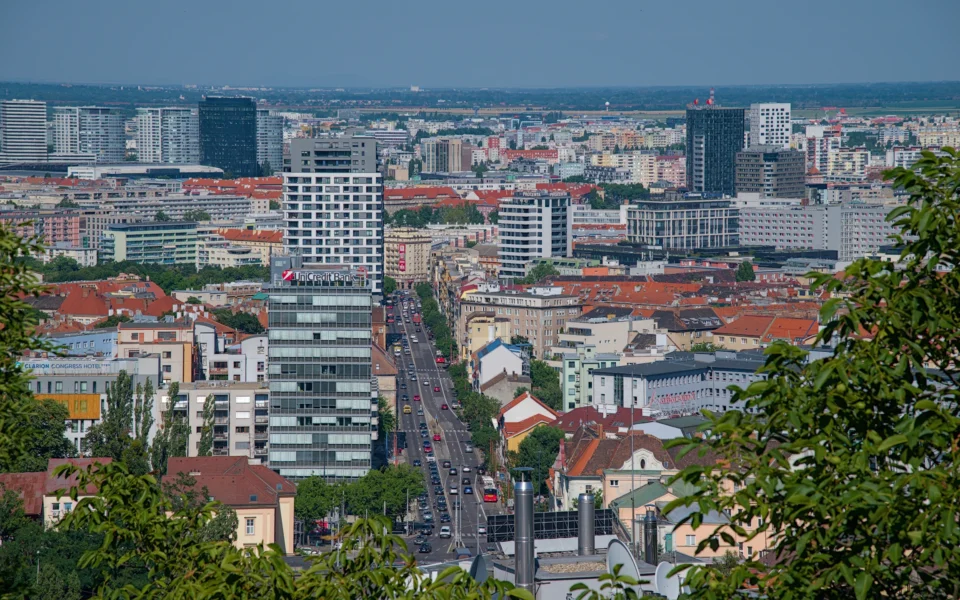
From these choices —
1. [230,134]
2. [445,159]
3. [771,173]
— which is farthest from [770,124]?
Result: [230,134]

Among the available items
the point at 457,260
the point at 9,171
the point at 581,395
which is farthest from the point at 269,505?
the point at 9,171

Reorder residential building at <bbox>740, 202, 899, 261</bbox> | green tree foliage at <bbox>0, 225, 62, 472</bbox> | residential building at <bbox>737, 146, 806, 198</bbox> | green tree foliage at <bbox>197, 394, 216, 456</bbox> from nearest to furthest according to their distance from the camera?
green tree foliage at <bbox>0, 225, 62, 472</bbox>, green tree foliage at <bbox>197, 394, 216, 456</bbox>, residential building at <bbox>740, 202, 899, 261</bbox>, residential building at <bbox>737, 146, 806, 198</bbox>

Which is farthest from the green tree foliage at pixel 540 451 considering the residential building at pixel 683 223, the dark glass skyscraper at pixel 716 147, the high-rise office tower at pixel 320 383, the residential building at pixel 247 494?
the dark glass skyscraper at pixel 716 147

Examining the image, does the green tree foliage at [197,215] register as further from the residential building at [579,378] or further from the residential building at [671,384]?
the residential building at [671,384]

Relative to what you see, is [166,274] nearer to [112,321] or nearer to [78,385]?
[112,321]

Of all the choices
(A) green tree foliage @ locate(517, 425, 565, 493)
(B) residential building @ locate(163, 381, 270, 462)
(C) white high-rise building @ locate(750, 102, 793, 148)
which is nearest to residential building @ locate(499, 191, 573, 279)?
(A) green tree foliage @ locate(517, 425, 565, 493)

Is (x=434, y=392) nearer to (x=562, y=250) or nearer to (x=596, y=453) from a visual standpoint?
(x=596, y=453)

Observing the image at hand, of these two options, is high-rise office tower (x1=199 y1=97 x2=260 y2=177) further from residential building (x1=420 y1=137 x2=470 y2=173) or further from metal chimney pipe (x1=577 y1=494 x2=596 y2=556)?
metal chimney pipe (x1=577 y1=494 x2=596 y2=556)
